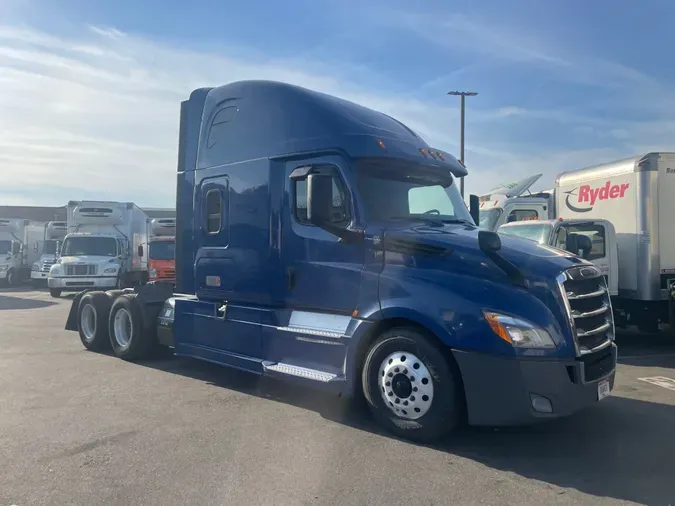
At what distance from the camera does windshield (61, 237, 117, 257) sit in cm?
2070

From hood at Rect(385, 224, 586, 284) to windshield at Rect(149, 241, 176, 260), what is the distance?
52.8 feet

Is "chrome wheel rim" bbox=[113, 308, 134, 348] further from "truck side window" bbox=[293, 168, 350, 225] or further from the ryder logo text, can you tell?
the ryder logo text

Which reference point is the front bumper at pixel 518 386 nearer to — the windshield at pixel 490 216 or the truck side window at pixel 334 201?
the truck side window at pixel 334 201

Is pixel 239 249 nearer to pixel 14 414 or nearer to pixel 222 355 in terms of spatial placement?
pixel 222 355

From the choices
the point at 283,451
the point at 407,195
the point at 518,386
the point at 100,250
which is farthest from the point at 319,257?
the point at 100,250

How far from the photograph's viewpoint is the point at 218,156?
24.4 ft

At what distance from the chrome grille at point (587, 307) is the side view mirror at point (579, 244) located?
3.82 m

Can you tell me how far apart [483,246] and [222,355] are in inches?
142

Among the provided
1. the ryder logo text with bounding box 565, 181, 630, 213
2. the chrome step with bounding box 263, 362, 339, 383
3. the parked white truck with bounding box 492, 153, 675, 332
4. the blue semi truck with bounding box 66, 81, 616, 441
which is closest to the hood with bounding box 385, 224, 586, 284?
the blue semi truck with bounding box 66, 81, 616, 441

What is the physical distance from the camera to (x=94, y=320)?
9.97 meters

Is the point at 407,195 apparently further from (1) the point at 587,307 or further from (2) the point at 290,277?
(1) the point at 587,307

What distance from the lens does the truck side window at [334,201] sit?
19.3ft

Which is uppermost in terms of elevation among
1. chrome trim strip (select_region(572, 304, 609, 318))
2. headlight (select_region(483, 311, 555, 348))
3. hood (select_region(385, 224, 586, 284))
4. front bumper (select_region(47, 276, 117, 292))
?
hood (select_region(385, 224, 586, 284))

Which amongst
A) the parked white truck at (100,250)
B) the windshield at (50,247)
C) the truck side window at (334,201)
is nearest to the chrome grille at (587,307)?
the truck side window at (334,201)
